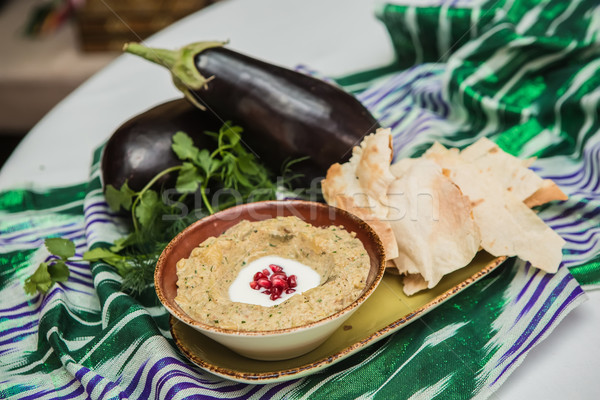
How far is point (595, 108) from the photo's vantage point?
2391 millimetres

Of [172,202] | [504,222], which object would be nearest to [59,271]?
[172,202]

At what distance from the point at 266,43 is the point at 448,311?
204 centimetres

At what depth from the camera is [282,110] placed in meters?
2.31

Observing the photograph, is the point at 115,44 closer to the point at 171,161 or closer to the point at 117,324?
the point at 171,161

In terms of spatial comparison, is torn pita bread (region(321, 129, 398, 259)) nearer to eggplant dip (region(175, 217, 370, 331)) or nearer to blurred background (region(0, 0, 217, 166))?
eggplant dip (region(175, 217, 370, 331))

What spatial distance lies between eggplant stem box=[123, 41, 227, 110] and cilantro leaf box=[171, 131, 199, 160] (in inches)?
7.2

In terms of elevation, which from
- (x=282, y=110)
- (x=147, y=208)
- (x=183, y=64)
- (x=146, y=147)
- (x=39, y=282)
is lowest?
(x=39, y=282)

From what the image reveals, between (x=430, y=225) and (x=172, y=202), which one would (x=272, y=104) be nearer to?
(x=172, y=202)

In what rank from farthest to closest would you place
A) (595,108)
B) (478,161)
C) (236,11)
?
(236,11)
(595,108)
(478,161)

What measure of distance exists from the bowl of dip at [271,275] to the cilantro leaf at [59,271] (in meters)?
0.44

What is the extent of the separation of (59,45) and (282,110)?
116 inches

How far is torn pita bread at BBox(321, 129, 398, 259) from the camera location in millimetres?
1837

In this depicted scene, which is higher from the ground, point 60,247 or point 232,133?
point 232,133

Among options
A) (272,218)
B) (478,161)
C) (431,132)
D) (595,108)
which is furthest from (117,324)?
(595,108)
